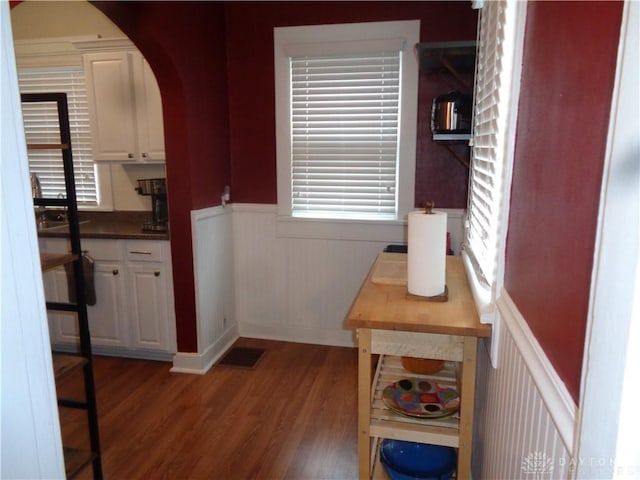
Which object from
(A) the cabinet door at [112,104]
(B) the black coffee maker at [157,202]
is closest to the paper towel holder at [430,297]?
(B) the black coffee maker at [157,202]

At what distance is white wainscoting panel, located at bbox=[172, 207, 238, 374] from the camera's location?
288cm

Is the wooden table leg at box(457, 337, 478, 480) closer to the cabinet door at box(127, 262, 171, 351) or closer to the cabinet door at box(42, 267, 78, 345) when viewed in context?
the cabinet door at box(127, 262, 171, 351)

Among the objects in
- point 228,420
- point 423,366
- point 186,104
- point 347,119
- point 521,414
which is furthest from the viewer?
point 347,119

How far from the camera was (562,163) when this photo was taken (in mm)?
817

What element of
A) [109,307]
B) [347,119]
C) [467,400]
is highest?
[347,119]

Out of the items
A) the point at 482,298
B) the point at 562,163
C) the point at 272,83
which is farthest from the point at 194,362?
the point at 562,163

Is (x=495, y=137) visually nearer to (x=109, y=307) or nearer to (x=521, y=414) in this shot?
(x=521, y=414)

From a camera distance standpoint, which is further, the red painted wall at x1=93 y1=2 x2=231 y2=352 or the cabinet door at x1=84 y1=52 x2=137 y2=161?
the cabinet door at x1=84 y1=52 x2=137 y2=161

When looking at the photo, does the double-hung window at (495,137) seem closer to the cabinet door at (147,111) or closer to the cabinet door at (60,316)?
the cabinet door at (147,111)

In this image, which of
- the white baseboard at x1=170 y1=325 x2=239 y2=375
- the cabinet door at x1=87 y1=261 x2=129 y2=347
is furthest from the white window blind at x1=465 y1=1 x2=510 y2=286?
the cabinet door at x1=87 y1=261 x2=129 y2=347

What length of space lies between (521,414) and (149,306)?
2.54 m

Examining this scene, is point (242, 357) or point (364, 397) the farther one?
point (242, 357)

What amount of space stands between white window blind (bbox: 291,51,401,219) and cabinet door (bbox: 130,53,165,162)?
0.93 metres

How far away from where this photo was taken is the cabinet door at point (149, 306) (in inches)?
115
